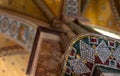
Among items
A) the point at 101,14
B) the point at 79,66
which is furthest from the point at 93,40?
the point at 101,14

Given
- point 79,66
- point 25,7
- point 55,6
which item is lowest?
point 79,66

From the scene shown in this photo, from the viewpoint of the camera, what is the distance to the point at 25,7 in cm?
514

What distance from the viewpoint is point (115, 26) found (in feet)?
20.2

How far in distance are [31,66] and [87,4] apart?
3363 millimetres

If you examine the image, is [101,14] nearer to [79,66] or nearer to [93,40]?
[93,40]

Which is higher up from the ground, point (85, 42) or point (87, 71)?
point (85, 42)

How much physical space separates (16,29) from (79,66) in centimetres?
306

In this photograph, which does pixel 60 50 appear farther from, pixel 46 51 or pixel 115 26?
pixel 115 26

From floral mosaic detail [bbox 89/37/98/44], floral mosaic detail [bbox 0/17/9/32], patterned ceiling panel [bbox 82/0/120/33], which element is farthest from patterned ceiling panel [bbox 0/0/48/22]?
floral mosaic detail [bbox 89/37/98/44]

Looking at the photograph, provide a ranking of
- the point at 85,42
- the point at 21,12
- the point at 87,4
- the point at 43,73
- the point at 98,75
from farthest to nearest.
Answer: the point at 87,4 → the point at 21,12 → the point at 43,73 → the point at 85,42 → the point at 98,75

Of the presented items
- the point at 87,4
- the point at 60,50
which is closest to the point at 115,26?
the point at 87,4

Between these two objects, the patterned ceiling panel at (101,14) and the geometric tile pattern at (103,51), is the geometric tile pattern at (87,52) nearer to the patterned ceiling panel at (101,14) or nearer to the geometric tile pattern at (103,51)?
the geometric tile pattern at (103,51)

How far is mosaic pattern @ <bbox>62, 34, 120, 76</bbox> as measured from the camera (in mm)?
1590

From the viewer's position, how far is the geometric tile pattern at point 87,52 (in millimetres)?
1616
